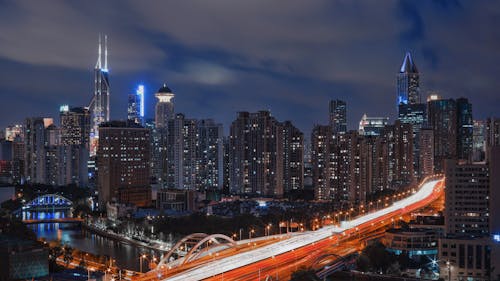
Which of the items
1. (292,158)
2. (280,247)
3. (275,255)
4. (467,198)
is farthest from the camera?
(292,158)

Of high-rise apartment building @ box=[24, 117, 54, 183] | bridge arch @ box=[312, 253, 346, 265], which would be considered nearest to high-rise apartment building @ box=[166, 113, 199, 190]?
high-rise apartment building @ box=[24, 117, 54, 183]

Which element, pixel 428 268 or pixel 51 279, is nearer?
pixel 51 279

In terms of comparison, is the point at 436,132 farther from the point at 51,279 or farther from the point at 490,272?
the point at 51,279

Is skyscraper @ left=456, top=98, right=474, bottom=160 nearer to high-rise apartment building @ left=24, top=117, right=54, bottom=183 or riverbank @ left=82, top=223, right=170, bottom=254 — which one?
riverbank @ left=82, top=223, right=170, bottom=254

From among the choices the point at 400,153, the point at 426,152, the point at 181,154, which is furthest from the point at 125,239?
the point at 426,152

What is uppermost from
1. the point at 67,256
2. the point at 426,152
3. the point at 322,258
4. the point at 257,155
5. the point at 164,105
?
the point at 164,105

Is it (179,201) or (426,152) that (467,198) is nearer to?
(179,201)

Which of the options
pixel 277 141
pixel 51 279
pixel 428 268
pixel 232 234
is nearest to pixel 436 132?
pixel 277 141
